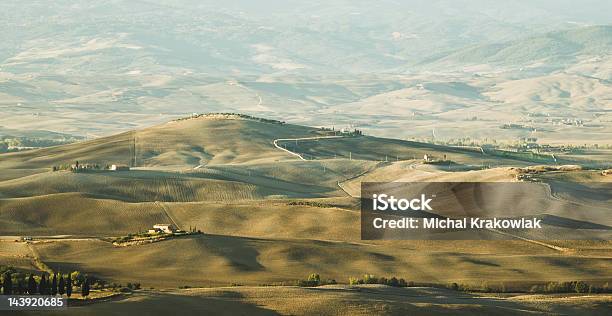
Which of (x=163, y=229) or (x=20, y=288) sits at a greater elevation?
(x=20, y=288)

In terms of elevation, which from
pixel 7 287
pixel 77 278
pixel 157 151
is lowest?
pixel 77 278

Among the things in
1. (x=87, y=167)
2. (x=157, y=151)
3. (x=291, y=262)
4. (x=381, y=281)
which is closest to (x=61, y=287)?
(x=381, y=281)

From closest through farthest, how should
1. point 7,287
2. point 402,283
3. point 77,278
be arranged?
point 7,287, point 77,278, point 402,283

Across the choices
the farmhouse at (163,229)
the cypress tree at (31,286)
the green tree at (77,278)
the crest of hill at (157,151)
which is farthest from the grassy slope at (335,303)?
the crest of hill at (157,151)

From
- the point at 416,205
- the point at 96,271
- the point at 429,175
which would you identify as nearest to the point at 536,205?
the point at 416,205

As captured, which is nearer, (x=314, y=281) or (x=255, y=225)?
(x=314, y=281)

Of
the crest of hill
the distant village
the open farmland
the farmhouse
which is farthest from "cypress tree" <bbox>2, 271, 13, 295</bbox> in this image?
the crest of hill

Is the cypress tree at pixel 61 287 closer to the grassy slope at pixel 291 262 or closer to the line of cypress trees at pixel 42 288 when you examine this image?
the line of cypress trees at pixel 42 288

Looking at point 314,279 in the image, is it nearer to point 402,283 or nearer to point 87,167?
point 402,283

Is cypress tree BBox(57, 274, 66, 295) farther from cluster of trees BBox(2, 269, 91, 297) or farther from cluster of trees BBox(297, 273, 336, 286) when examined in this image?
cluster of trees BBox(297, 273, 336, 286)

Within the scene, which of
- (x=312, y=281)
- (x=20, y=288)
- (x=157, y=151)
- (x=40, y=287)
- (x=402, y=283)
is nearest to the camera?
(x=40, y=287)

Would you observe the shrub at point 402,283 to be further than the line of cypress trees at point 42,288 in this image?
Yes
